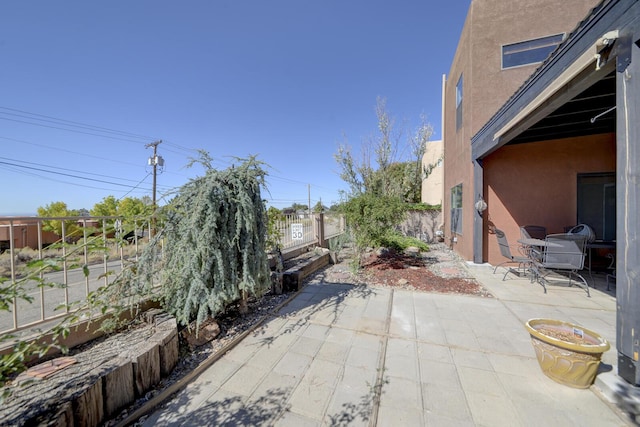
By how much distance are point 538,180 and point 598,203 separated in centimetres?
136

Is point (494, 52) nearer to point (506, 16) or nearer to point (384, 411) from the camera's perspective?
point (506, 16)

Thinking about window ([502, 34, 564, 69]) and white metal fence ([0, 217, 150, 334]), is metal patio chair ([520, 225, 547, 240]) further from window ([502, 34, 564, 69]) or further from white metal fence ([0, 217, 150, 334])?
white metal fence ([0, 217, 150, 334])

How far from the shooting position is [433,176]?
44.0 ft

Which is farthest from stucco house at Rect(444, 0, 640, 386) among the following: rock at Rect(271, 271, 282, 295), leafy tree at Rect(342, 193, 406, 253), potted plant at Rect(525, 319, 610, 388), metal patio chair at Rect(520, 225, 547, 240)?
rock at Rect(271, 271, 282, 295)

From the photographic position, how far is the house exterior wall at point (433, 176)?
1269 centimetres

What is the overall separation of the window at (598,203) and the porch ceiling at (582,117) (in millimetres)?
1051

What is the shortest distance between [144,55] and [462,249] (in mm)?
10362

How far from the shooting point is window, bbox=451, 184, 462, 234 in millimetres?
6832

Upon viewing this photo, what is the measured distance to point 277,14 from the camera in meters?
5.31

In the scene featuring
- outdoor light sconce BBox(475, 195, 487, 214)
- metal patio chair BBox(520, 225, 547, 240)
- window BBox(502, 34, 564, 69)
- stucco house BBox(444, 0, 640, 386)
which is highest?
window BBox(502, 34, 564, 69)

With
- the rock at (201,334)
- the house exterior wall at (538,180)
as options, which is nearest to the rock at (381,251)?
the house exterior wall at (538,180)

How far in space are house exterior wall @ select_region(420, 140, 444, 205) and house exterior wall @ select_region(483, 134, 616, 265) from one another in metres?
6.80

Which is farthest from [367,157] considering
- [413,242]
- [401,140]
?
[413,242]

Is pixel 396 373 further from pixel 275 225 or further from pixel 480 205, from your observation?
pixel 480 205
